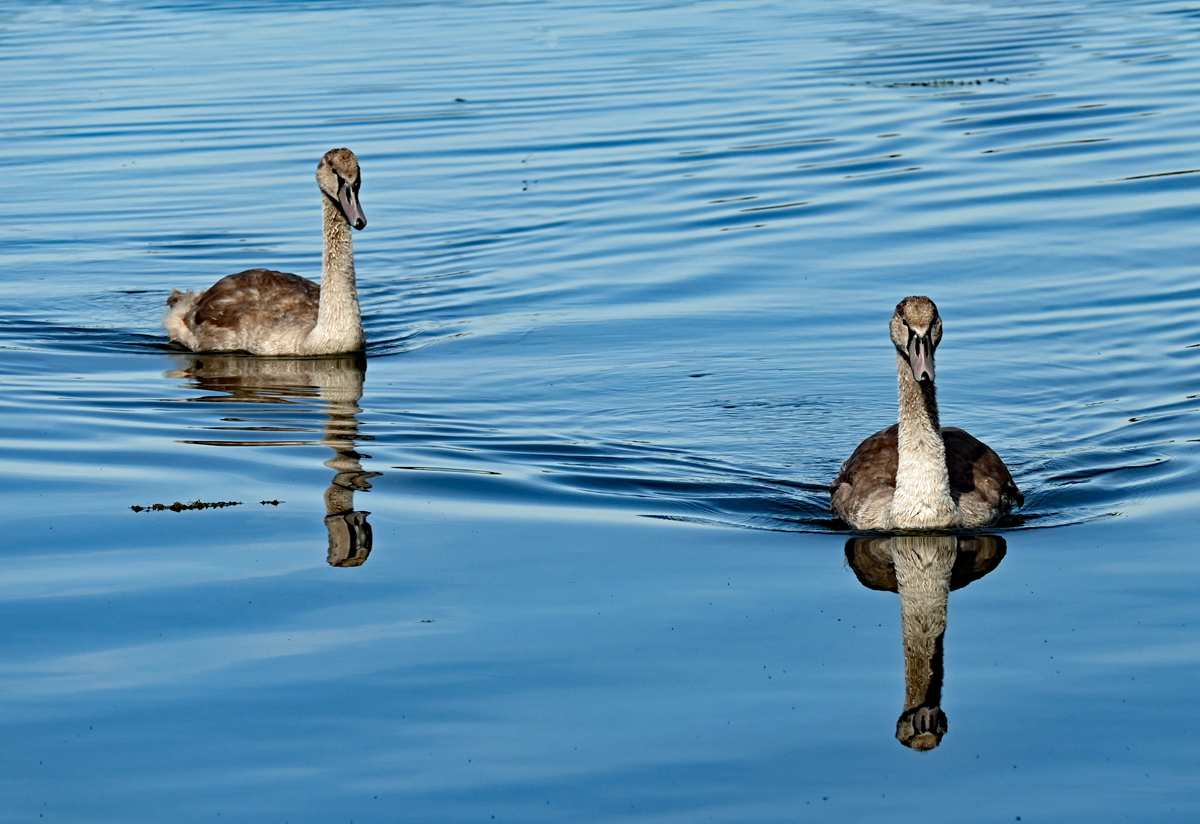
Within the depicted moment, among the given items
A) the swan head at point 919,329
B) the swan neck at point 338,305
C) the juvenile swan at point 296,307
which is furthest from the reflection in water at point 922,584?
the juvenile swan at point 296,307

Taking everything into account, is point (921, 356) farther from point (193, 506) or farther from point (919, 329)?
point (193, 506)

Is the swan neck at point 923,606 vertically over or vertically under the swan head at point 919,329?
under

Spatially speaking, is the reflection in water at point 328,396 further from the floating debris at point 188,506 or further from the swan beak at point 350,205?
the swan beak at point 350,205

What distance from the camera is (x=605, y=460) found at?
13.4 m

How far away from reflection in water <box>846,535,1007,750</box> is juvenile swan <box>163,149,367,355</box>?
721 cm

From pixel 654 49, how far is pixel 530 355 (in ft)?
71.4

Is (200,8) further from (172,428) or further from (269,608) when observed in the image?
(269,608)

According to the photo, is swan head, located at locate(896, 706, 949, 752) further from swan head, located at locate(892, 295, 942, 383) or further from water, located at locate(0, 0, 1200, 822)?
swan head, located at locate(892, 295, 942, 383)

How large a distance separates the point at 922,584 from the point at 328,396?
265 inches

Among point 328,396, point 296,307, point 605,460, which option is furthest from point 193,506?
point 296,307

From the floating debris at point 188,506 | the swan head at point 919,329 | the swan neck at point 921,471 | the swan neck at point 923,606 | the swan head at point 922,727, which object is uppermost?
the swan head at point 919,329

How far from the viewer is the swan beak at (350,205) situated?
1667 cm

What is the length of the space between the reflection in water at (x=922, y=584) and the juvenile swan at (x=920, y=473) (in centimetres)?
17

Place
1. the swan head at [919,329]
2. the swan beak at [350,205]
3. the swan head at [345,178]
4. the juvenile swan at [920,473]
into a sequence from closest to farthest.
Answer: the swan head at [919,329], the juvenile swan at [920,473], the swan beak at [350,205], the swan head at [345,178]
